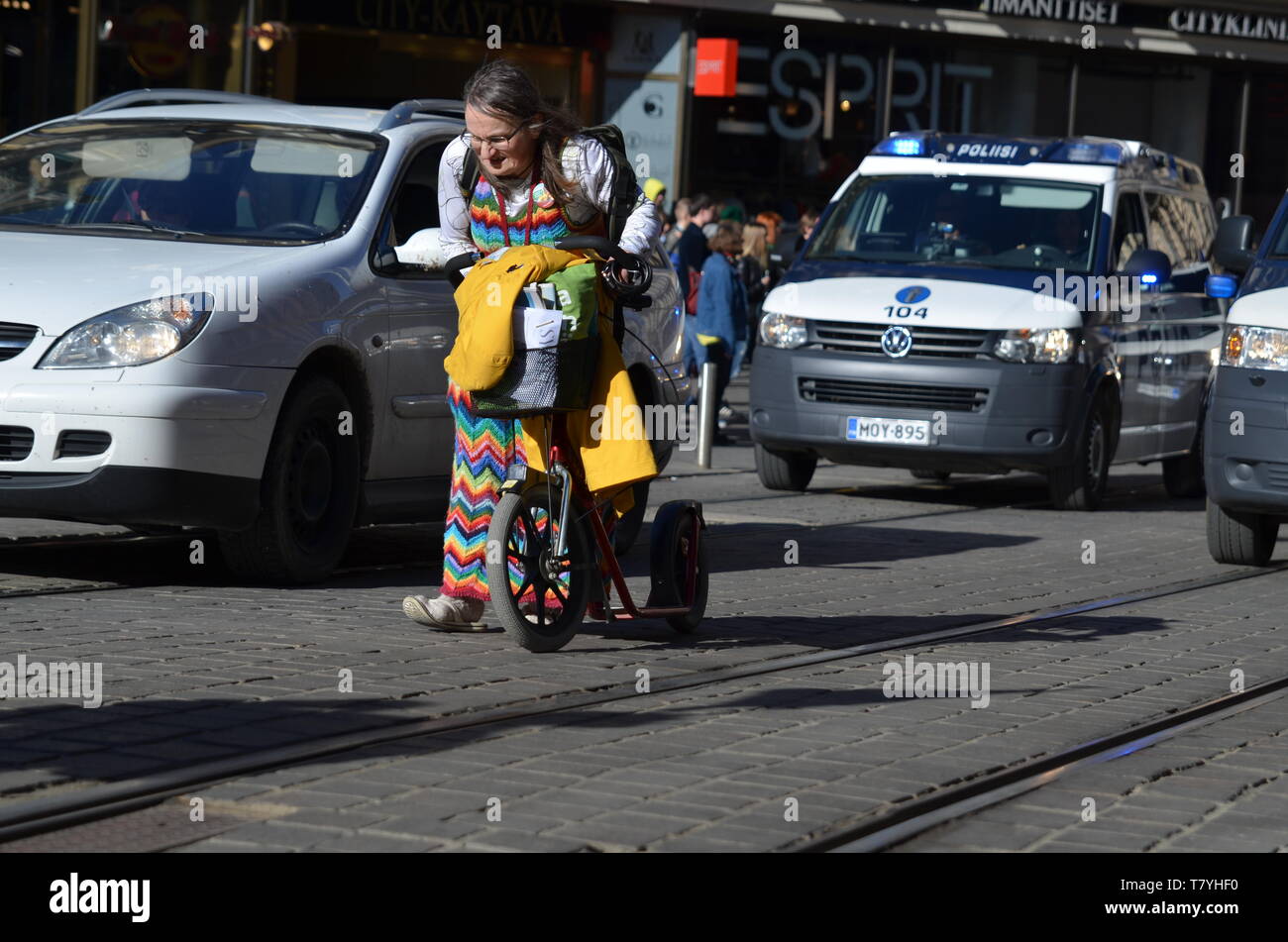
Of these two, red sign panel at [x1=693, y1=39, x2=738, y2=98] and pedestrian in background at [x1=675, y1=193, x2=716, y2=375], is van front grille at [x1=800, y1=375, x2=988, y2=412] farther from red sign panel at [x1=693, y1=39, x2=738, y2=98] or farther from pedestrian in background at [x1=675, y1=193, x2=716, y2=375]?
red sign panel at [x1=693, y1=39, x2=738, y2=98]

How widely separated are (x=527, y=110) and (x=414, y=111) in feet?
8.42

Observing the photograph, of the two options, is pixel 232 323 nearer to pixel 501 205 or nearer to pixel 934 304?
pixel 501 205


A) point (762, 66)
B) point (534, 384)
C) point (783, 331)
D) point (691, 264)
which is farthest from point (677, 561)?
point (762, 66)

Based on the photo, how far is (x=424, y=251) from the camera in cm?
762

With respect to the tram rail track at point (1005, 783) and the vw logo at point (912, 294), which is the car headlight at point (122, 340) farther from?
the vw logo at point (912, 294)

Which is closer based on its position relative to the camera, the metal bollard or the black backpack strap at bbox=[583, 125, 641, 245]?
the black backpack strap at bbox=[583, 125, 641, 245]

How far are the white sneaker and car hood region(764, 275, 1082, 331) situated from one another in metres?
6.24

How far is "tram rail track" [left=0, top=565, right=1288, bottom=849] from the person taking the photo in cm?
466

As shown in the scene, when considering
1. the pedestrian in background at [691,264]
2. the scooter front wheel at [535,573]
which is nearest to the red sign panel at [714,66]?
the pedestrian in background at [691,264]

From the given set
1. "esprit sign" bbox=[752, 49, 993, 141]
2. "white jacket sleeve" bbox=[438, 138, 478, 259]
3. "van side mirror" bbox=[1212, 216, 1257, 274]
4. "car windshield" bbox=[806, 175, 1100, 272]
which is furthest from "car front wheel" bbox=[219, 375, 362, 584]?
"esprit sign" bbox=[752, 49, 993, 141]

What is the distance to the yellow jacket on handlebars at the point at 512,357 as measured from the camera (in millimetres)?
6707
